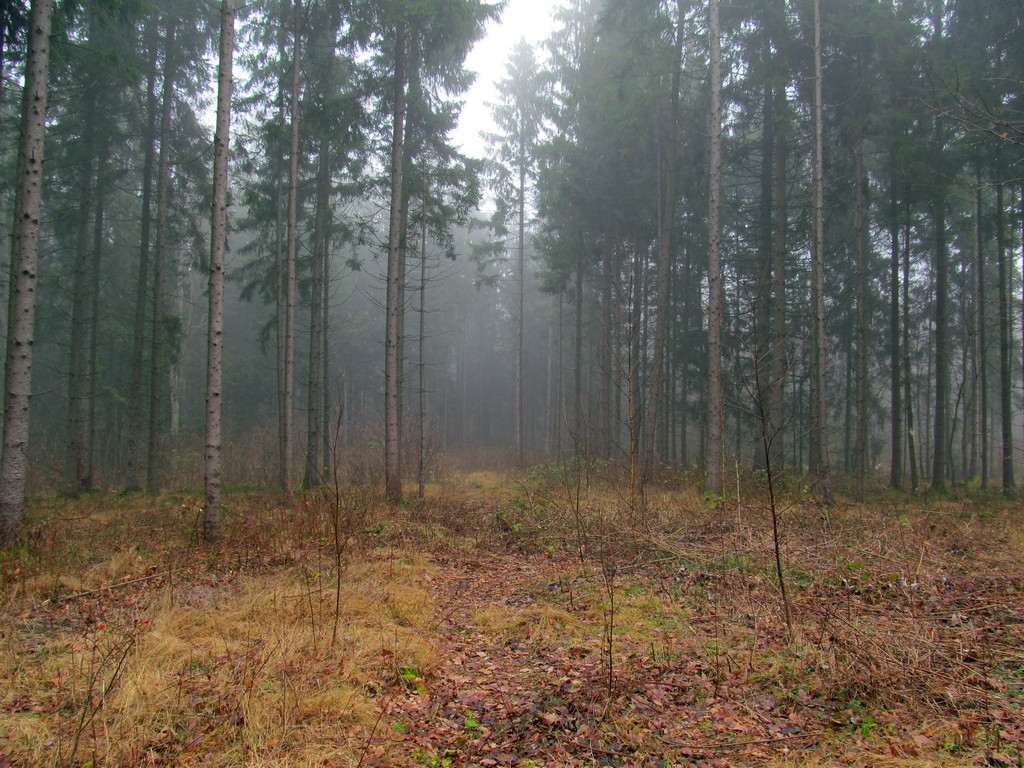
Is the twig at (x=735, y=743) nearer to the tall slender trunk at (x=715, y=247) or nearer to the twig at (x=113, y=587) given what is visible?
the twig at (x=113, y=587)

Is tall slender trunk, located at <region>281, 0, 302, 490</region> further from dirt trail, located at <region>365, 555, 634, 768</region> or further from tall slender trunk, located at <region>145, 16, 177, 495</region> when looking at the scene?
dirt trail, located at <region>365, 555, 634, 768</region>

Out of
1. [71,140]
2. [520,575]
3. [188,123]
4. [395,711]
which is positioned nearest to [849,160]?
[520,575]

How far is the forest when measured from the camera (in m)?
3.61

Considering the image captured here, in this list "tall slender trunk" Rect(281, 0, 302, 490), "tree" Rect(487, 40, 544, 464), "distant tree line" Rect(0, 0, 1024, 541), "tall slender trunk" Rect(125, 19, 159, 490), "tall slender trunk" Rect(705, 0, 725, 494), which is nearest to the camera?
"tall slender trunk" Rect(705, 0, 725, 494)

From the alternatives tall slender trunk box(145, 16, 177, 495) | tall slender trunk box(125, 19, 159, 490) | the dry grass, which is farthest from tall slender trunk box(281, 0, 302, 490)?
the dry grass

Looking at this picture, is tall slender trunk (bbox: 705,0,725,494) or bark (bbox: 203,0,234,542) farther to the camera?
tall slender trunk (bbox: 705,0,725,494)

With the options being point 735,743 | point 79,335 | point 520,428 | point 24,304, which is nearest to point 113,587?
point 24,304

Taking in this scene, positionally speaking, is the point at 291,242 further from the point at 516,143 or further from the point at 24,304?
the point at 516,143

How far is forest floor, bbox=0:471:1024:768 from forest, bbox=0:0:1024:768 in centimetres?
4

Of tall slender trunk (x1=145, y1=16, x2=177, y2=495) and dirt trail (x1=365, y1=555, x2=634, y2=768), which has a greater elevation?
tall slender trunk (x1=145, y1=16, x2=177, y2=495)

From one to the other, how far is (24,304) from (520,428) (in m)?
19.5

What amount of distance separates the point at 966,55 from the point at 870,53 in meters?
1.99

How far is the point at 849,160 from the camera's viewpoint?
1445 centimetres

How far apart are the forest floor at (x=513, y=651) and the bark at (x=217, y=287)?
55 centimetres
